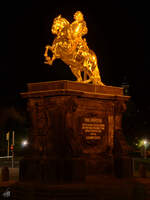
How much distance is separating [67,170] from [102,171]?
246 cm

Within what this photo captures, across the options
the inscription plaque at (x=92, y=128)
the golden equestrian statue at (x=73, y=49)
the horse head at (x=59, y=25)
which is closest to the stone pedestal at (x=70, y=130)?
the inscription plaque at (x=92, y=128)

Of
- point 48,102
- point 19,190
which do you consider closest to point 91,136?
point 48,102

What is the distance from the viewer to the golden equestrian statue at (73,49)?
16891 mm

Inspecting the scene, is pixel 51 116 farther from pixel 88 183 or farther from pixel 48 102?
pixel 88 183

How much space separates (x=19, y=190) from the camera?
13766mm

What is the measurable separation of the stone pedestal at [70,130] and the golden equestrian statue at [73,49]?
1.30 m

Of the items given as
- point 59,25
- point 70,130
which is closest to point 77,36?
point 59,25

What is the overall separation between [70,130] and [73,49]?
3.99 meters

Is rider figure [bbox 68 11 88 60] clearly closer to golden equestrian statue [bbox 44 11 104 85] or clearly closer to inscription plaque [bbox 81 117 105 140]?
golden equestrian statue [bbox 44 11 104 85]

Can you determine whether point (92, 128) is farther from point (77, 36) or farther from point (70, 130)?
point (77, 36)

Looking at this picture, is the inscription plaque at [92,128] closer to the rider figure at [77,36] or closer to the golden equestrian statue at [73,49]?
the golden equestrian statue at [73,49]

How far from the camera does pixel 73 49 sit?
666 inches

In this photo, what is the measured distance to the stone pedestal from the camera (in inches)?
580

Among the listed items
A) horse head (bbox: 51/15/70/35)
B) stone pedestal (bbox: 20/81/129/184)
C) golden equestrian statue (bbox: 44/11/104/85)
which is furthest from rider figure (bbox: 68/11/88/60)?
stone pedestal (bbox: 20/81/129/184)
